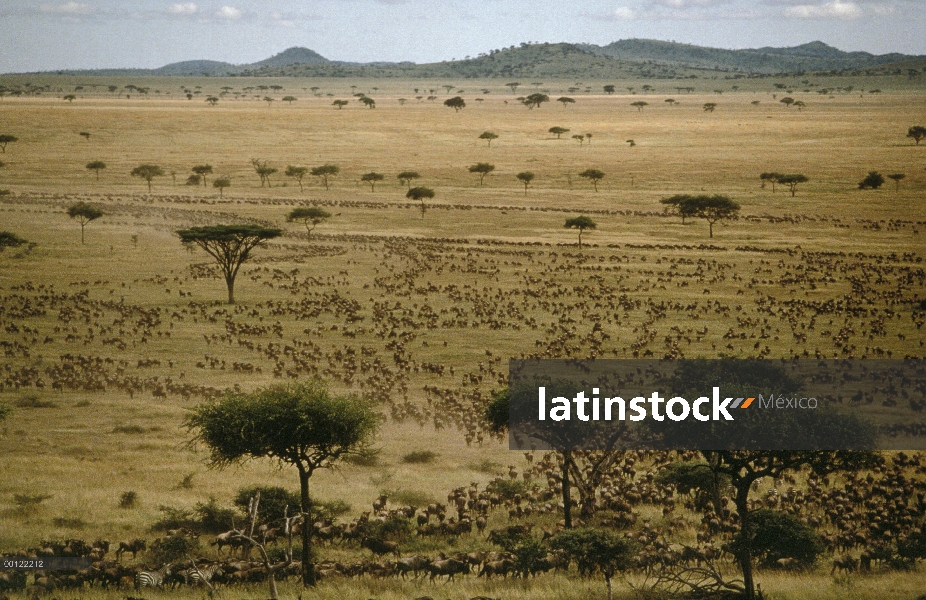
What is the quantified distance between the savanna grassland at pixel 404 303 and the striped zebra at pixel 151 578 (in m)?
0.47

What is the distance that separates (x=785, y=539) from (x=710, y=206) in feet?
178

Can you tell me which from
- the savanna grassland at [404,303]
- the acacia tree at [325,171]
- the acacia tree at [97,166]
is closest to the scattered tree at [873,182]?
the savanna grassland at [404,303]

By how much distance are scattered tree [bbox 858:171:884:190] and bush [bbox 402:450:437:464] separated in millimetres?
73662

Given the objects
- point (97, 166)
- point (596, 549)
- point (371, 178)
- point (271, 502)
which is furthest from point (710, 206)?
point (97, 166)

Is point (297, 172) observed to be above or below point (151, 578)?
above

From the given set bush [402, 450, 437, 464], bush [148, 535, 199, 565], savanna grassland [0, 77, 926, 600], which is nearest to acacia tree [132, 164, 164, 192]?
savanna grassland [0, 77, 926, 600]

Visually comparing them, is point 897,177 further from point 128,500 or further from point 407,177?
point 128,500

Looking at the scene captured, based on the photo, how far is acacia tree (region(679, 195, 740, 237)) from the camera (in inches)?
2724

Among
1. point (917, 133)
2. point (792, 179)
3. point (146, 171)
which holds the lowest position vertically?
point (792, 179)

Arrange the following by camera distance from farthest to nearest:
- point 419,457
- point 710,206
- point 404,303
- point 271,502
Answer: point 710,206, point 404,303, point 419,457, point 271,502

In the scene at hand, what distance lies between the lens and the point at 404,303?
1796 inches

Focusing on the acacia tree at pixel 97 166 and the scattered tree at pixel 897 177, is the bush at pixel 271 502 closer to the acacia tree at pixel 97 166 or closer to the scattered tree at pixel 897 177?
the scattered tree at pixel 897 177

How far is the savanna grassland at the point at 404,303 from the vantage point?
23141 mm

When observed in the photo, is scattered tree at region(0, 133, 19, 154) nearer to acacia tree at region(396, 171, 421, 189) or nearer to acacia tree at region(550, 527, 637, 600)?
acacia tree at region(396, 171, 421, 189)
